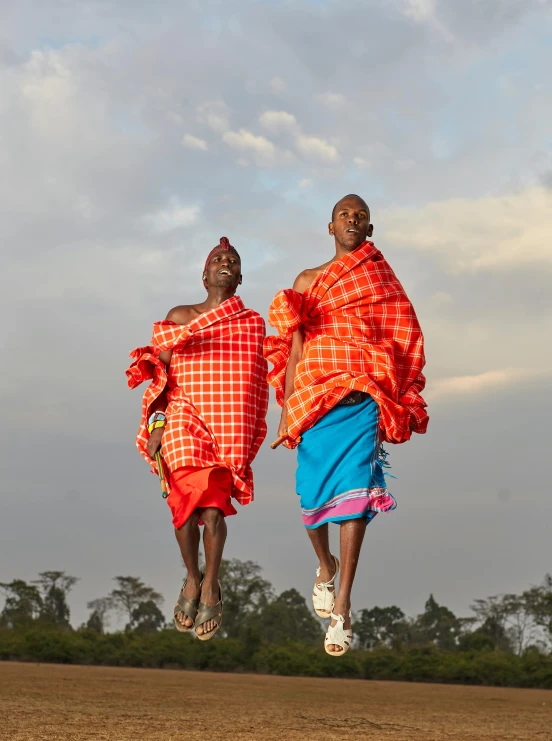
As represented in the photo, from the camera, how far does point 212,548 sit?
7.88 meters

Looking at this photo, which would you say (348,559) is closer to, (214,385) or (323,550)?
(323,550)

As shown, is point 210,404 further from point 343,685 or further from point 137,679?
point 343,685

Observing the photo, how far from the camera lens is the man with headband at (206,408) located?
7.94 metres

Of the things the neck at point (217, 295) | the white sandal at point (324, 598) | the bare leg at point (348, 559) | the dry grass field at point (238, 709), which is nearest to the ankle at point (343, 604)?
the bare leg at point (348, 559)

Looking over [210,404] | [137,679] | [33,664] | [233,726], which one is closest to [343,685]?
[137,679]

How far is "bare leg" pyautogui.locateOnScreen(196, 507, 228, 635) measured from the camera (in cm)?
774

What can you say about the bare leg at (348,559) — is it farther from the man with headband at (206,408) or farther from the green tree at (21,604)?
the green tree at (21,604)

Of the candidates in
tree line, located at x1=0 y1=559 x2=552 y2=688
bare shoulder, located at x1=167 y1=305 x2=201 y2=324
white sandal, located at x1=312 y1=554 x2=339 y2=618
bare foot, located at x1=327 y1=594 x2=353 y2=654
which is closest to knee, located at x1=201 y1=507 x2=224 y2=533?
white sandal, located at x1=312 y1=554 x2=339 y2=618

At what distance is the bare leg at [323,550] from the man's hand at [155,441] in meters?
1.66

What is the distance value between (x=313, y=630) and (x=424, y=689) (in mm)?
7461

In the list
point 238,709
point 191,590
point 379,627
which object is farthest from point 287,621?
point 191,590

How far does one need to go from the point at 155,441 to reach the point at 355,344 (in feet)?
6.74

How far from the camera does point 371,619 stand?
3103 cm

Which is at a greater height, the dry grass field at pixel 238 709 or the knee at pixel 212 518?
the knee at pixel 212 518
